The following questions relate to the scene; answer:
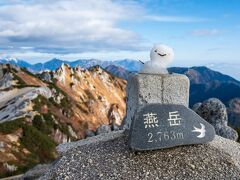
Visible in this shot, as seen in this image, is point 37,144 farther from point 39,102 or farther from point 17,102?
point 39,102

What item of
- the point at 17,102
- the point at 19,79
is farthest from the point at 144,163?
the point at 19,79

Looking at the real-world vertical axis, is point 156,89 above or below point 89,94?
above

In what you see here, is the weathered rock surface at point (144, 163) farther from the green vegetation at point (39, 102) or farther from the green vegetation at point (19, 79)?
the green vegetation at point (19, 79)

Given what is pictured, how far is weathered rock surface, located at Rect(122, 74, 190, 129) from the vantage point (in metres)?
17.3

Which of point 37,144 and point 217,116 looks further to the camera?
point 37,144

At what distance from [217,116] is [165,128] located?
1119 cm

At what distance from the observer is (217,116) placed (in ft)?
87.9

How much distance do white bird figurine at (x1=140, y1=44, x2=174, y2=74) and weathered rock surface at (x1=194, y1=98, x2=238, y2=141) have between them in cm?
986

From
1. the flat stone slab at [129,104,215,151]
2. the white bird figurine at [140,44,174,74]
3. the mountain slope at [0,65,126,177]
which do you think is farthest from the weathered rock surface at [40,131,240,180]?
the mountain slope at [0,65,126,177]

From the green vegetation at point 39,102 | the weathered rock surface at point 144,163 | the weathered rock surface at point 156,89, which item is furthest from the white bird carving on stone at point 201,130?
the green vegetation at point 39,102

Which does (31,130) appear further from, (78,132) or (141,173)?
(141,173)

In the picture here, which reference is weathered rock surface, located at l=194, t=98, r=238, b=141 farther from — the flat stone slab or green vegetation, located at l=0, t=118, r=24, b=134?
green vegetation, located at l=0, t=118, r=24, b=134

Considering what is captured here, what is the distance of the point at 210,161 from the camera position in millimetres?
16500

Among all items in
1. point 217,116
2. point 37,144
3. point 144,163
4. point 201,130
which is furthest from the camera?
point 37,144
